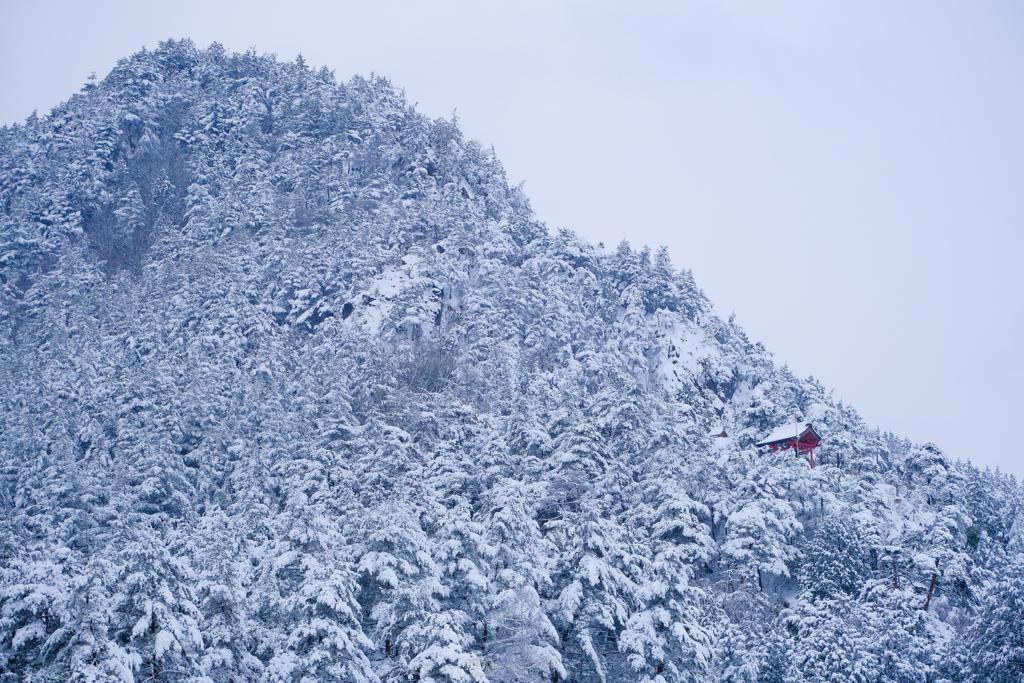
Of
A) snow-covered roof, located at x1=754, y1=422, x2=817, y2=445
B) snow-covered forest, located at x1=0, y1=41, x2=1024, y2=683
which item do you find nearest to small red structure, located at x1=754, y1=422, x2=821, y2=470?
snow-covered roof, located at x1=754, y1=422, x2=817, y2=445

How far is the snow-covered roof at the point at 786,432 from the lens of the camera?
6362 centimetres

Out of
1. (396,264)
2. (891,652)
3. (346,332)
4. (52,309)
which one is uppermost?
(396,264)

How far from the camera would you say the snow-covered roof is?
209 feet

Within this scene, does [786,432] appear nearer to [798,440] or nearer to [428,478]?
[798,440]

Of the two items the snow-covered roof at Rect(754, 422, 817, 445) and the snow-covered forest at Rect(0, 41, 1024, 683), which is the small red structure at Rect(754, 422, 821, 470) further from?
the snow-covered forest at Rect(0, 41, 1024, 683)

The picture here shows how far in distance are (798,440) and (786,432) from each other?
4.56ft

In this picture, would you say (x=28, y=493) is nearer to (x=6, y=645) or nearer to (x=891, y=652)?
(x=6, y=645)

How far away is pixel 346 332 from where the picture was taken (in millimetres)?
75625

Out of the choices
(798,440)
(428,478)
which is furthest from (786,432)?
(428,478)

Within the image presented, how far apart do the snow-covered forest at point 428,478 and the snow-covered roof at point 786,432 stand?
2065mm

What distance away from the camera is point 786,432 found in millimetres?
64562

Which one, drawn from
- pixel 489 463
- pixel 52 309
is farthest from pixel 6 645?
pixel 52 309

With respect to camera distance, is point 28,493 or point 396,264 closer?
point 28,493

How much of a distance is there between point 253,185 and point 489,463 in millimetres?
81300
